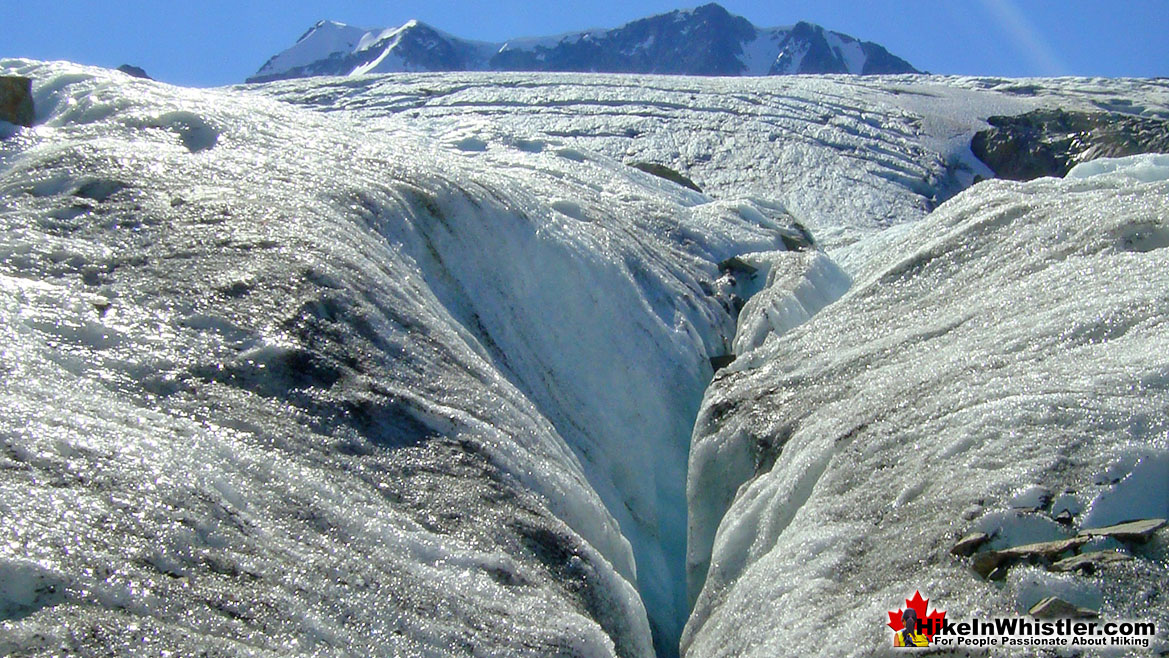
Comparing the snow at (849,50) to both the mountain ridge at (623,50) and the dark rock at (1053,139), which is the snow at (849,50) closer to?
the mountain ridge at (623,50)

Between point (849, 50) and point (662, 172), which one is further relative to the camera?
point (849, 50)

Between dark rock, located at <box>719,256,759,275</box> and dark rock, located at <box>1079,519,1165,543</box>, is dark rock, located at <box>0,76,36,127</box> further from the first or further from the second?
dark rock, located at <box>1079,519,1165,543</box>

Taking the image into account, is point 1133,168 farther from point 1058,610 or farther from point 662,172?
point 662,172

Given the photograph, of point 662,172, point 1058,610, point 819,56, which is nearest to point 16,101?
point 1058,610

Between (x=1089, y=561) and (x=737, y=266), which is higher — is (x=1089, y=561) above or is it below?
below

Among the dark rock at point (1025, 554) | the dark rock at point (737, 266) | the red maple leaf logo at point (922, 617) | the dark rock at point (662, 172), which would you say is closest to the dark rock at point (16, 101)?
the dark rock at point (737, 266)

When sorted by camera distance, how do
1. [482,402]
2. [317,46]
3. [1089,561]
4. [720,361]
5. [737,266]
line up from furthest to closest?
1. [317,46]
2. [737,266]
3. [720,361]
4. [482,402]
5. [1089,561]
